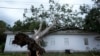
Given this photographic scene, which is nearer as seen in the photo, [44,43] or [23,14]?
[44,43]

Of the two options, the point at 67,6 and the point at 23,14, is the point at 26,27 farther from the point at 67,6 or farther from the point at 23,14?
the point at 67,6

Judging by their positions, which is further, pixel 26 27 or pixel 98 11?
pixel 26 27

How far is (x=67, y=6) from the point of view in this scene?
2428cm

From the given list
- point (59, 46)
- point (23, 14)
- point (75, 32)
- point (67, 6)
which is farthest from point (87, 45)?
point (23, 14)

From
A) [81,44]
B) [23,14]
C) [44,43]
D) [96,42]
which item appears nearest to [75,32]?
[81,44]

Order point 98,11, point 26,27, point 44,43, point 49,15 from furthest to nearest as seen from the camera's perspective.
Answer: point 26,27, point 49,15, point 44,43, point 98,11

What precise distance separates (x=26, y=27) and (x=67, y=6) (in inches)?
366

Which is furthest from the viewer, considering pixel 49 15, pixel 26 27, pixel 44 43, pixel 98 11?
pixel 26 27

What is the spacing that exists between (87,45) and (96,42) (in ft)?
4.87

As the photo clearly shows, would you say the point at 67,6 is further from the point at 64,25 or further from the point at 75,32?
the point at 75,32

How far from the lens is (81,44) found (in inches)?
827

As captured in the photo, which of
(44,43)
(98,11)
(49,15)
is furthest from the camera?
(49,15)

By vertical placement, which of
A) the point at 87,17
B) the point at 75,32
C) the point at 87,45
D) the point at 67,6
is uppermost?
the point at 67,6

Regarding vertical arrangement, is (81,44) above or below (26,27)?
below
